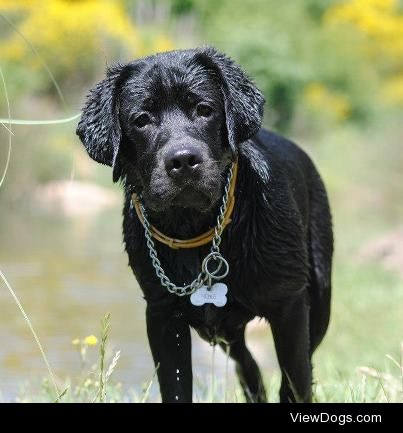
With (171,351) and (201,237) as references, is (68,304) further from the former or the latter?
(201,237)

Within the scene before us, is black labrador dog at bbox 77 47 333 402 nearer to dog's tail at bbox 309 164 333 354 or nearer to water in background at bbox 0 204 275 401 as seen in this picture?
dog's tail at bbox 309 164 333 354

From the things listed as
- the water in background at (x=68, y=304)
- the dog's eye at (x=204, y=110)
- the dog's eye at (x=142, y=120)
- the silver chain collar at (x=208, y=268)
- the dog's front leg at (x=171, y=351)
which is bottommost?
the water in background at (x=68, y=304)

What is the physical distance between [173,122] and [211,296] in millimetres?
764

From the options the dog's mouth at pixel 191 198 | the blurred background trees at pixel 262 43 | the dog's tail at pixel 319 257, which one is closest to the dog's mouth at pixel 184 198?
the dog's mouth at pixel 191 198

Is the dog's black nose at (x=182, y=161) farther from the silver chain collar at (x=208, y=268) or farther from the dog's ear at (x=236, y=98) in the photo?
the silver chain collar at (x=208, y=268)

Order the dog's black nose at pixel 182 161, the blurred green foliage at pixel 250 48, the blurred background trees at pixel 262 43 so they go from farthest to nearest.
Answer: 1. the blurred background trees at pixel 262 43
2. the blurred green foliage at pixel 250 48
3. the dog's black nose at pixel 182 161

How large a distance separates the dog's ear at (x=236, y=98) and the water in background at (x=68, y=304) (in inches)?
106

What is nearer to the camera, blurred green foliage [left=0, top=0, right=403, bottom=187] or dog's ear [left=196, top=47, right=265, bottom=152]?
dog's ear [left=196, top=47, right=265, bottom=152]

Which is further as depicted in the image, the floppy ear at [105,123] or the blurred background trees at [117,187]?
the blurred background trees at [117,187]

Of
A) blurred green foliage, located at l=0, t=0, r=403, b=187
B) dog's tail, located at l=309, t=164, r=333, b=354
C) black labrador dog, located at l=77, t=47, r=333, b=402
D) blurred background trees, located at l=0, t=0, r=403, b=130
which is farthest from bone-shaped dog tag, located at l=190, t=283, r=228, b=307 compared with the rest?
blurred background trees, located at l=0, t=0, r=403, b=130

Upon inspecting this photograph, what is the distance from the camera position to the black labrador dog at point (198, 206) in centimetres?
404

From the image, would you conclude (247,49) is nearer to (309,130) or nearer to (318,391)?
(309,130)
